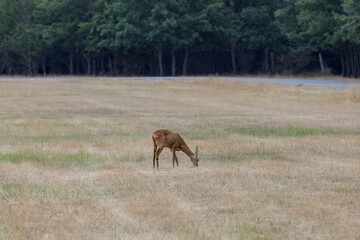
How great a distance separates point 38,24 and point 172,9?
1729 centimetres

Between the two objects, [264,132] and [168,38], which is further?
[168,38]

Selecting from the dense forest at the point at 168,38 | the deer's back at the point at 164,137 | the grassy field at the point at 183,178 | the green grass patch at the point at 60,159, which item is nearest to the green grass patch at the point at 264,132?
the grassy field at the point at 183,178

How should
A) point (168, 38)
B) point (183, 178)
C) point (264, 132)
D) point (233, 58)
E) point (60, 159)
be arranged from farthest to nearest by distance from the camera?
point (233, 58)
point (168, 38)
point (264, 132)
point (60, 159)
point (183, 178)

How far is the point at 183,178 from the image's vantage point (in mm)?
11805

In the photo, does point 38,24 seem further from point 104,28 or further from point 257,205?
point 257,205

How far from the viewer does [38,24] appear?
8069 centimetres

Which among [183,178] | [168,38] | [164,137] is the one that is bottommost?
[183,178]

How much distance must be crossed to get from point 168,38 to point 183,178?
60456mm

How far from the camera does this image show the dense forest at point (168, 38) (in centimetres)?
7125

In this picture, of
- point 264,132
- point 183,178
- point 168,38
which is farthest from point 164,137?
point 168,38

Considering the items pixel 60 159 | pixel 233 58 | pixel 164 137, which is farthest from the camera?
pixel 233 58

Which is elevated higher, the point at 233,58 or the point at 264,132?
the point at 233,58

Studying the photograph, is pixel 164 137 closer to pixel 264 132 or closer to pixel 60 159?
pixel 60 159

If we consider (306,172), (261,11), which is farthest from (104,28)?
(306,172)
